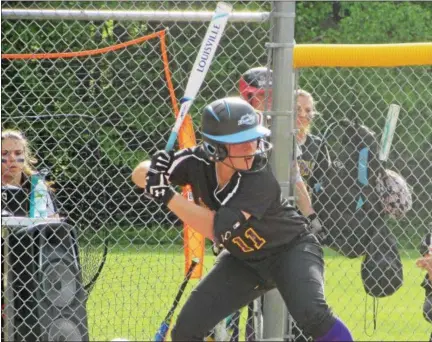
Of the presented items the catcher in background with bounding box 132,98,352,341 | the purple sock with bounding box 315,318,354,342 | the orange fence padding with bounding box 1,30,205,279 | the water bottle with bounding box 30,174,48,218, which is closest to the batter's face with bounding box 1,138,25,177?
the water bottle with bounding box 30,174,48,218

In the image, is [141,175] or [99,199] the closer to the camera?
[141,175]

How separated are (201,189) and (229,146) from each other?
32 centimetres

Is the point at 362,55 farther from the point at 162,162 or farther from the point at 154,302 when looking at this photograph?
the point at 154,302

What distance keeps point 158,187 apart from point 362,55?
1.28 m

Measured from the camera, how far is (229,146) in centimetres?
530

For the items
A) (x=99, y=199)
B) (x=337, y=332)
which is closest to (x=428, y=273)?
(x=337, y=332)

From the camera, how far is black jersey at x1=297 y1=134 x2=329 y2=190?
641 cm

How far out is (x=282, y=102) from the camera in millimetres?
5586

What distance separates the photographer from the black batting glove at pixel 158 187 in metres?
5.25

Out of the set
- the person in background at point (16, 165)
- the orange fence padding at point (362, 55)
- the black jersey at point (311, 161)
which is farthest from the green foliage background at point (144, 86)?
the orange fence padding at point (362, 55)

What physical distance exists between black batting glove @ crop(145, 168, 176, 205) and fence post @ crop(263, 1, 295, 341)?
631 mm

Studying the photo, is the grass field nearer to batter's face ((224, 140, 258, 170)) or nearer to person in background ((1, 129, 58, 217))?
person in background ((1, 129, 58, 217))

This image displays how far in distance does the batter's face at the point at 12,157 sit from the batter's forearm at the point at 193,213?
1538mm

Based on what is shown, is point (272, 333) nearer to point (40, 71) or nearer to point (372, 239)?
point (372, 239)
